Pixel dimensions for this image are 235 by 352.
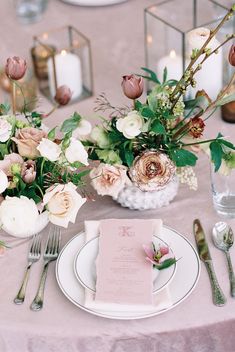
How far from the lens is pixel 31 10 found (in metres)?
2.50

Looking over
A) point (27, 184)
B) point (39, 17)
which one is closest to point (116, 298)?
point (27, 184)

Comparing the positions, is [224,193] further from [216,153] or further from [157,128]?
[157,128]

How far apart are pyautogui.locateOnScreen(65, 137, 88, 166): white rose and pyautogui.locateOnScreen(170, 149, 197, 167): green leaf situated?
0.62 feet

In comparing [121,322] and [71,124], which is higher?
[71,124]

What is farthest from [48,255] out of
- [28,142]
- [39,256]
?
[28,142]

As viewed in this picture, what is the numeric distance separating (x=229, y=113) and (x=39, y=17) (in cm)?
94

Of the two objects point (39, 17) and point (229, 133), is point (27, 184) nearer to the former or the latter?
point (229, 133)

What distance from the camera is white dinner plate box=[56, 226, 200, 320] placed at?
4.33ft

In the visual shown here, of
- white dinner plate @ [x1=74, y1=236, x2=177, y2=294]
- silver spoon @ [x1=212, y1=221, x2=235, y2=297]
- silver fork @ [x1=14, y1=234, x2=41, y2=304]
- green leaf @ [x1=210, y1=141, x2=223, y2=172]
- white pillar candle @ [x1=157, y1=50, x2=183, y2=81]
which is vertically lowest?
silver fork @ [x1=14, y1=234, x2=41, y2=304]

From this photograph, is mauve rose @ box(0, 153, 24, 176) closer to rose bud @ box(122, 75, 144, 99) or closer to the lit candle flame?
rose bud @ box(122, 75, 144, 99)

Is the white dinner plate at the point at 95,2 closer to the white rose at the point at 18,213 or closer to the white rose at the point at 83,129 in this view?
the white rose at the point at 83,129

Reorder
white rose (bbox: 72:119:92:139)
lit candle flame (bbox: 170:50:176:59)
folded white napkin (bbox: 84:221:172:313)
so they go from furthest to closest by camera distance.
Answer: lit candle flame (bbox: 170:50:176:59)
white rose (bbox: 72:119:92:139)
folded white napkin (bbox: 84:221:172:313)

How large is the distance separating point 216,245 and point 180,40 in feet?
2.55

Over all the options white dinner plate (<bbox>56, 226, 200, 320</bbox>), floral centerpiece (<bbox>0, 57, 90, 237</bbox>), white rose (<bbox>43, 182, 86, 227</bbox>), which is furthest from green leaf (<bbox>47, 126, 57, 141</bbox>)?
white dinner plate (<bbox>56, 226, 200, 320</bbox>)
